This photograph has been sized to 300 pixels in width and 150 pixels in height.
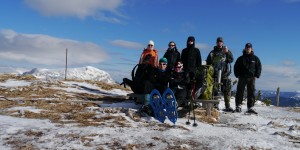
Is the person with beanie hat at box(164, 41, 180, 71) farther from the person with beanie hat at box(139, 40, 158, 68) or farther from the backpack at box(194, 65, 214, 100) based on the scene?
the backpack at box(194, 65, 214, 100)

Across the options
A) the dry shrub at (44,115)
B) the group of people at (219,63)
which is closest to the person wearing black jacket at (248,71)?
the group of people at (219,63)

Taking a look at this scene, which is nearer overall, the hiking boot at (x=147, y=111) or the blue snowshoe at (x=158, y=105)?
the blue snowshoe at (x=158, y=105)

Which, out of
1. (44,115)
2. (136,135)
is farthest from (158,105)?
(44,115)

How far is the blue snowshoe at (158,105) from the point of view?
8640 mm

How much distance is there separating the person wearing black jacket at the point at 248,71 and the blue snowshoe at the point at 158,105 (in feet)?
14.3

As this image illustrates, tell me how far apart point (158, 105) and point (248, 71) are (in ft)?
15.1

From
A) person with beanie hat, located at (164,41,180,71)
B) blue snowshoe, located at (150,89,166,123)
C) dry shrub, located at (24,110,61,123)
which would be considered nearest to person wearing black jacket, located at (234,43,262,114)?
person with beanie hat, located at (164,41,180,71)

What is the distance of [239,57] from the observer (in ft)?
40.6

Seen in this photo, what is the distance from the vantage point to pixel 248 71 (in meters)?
12.0

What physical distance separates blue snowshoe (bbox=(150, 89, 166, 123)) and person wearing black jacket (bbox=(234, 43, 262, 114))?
4345 millimetres

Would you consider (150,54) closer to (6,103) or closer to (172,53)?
(172,53)

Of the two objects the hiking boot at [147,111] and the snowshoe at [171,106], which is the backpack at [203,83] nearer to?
the snowshoe at [171,106]

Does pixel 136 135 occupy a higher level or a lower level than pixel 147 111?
lower

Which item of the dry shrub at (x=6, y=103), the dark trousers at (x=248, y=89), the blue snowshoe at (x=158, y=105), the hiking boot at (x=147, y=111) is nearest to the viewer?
the blue snowshoe at (x=158, y=105)
